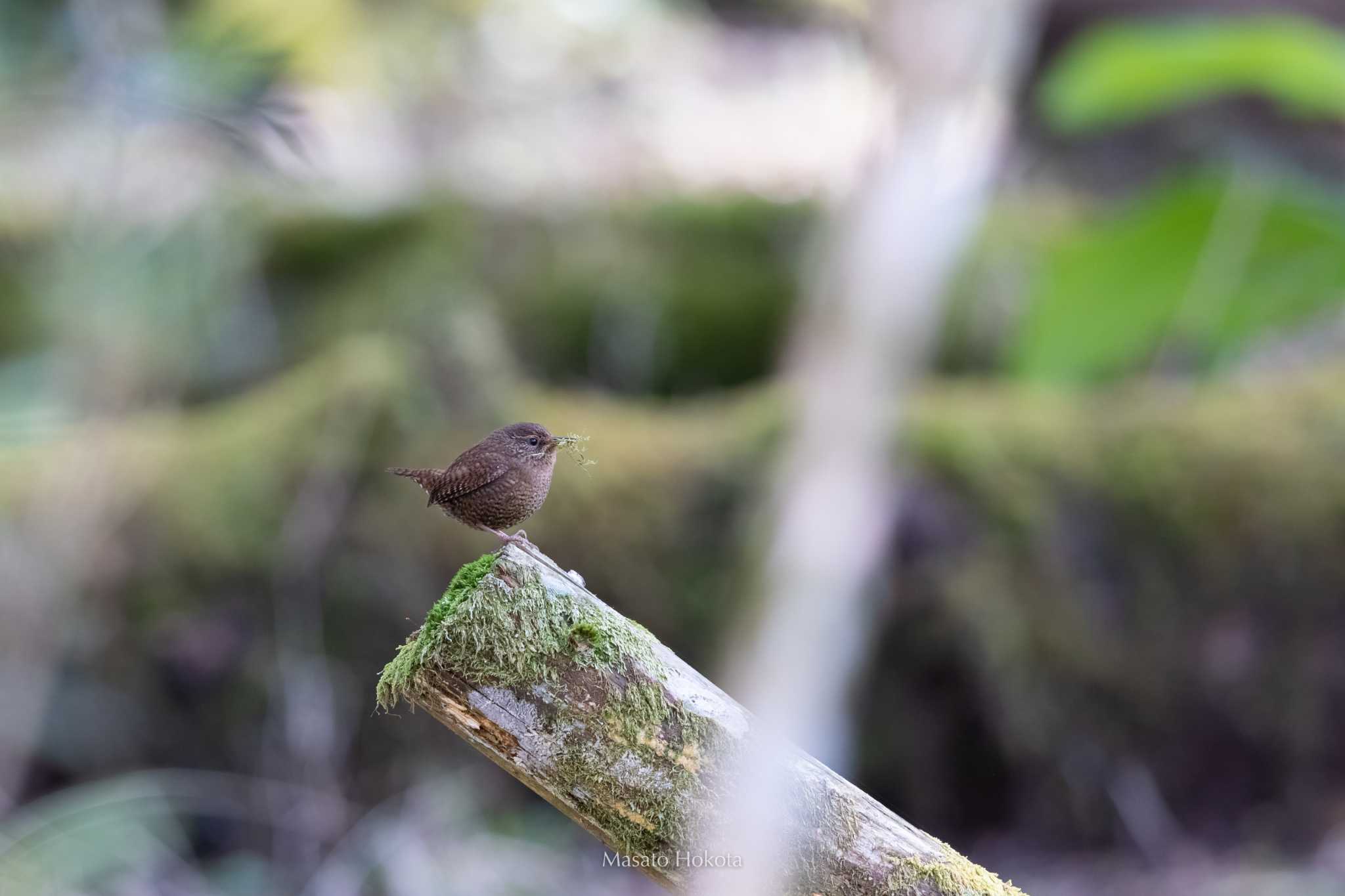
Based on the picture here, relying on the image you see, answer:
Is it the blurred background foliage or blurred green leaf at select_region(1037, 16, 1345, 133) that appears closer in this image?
the blurred background foliage

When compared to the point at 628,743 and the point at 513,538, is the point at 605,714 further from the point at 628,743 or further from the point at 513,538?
the point at 513,538

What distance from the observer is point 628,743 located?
53.9 inches

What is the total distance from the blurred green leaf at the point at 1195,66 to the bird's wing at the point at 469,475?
3.92 m

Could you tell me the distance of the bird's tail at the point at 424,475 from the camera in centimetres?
188

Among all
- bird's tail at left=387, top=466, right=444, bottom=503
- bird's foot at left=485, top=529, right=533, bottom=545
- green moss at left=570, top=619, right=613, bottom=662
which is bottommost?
bird's tail at left=387, top=466, right=444, bottom=503

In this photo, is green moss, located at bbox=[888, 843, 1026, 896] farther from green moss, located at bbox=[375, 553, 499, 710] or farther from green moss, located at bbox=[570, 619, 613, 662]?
green moss, located at bbox=[375, 553, 499, 710]

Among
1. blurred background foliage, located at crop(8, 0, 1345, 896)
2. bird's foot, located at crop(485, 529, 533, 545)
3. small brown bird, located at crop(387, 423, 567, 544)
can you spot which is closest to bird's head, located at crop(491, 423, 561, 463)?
small brown bird, located at crop(387, 423, 567, 544)

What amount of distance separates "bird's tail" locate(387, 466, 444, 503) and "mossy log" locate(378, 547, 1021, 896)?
49cm

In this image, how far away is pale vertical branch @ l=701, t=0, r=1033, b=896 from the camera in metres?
0.85

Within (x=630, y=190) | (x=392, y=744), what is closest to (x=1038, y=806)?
(x=392, y=744)

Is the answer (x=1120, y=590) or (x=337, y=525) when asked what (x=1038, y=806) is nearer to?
(x=1120, y=590)

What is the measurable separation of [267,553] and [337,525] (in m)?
0.24

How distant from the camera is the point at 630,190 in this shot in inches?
274

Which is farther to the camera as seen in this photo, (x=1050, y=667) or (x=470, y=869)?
(x=1050, y=667)
